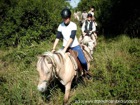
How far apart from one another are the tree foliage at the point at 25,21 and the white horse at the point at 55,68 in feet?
18.2

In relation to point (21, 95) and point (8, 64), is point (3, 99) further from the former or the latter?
point (8, 64)

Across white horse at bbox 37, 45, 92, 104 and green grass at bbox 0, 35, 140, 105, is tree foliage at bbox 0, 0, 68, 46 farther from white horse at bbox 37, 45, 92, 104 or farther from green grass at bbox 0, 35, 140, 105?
white horse at bbox 37, 45, 92, 104

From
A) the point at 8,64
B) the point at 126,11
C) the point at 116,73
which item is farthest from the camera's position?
the point at 126,11

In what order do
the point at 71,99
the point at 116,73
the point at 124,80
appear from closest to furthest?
1. the point at 71,99
2. the point at 124,80
3. the point at 116,73

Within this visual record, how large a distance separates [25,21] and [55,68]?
6.86 metres

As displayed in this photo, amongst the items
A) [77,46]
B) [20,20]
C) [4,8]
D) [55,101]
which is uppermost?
[4,8]

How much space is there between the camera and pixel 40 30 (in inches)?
427

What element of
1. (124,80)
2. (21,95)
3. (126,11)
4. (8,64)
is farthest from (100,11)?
(21,95)

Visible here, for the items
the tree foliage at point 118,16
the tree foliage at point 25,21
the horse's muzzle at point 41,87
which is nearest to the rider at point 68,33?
the horse's muzzle at point 41,87

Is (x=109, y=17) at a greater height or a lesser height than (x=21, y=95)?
greater

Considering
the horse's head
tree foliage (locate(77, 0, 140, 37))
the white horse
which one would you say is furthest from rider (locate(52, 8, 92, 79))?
tree foliage (locate(77, 0, 140, 37))

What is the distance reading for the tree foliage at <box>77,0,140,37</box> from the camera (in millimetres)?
11242

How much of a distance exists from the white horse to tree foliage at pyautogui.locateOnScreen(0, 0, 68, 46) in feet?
18.2

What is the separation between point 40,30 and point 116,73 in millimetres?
6137
